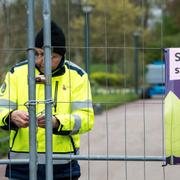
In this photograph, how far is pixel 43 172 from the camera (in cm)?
407

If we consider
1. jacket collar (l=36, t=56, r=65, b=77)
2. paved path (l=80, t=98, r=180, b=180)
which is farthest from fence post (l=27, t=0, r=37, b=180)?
paved path (l=80, t=98, r=180, b=180)

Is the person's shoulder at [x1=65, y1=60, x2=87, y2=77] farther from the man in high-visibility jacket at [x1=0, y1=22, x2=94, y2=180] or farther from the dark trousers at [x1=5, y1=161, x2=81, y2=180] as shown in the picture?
the dark trousers at [x1=5, y1=161, x2=81, y2=180]

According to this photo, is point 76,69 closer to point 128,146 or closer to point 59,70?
point 59,70

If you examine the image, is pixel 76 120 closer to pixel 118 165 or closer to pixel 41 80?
pixel 41 80

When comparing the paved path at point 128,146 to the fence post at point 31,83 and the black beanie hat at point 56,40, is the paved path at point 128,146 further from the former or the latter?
the fence post at point 31,83

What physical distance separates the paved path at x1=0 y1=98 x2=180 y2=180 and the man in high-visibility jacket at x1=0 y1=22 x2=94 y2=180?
1.32ft

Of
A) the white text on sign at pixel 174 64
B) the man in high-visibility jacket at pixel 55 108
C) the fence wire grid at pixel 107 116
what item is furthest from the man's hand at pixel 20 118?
the white text on sign at pixel 174 64

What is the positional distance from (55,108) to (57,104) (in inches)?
1.1

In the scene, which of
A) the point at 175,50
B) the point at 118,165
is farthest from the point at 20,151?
the point at 118,165

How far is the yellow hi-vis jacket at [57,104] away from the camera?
3961mm

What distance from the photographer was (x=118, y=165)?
976cm

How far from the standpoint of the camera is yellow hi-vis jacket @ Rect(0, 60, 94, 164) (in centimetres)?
396

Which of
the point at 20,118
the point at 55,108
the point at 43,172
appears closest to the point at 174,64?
the point at 55,108

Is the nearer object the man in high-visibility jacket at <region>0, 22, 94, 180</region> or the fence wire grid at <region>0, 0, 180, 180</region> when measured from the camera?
the man in high-visibility jacket at <region>0, 22, 94, 180</region>
